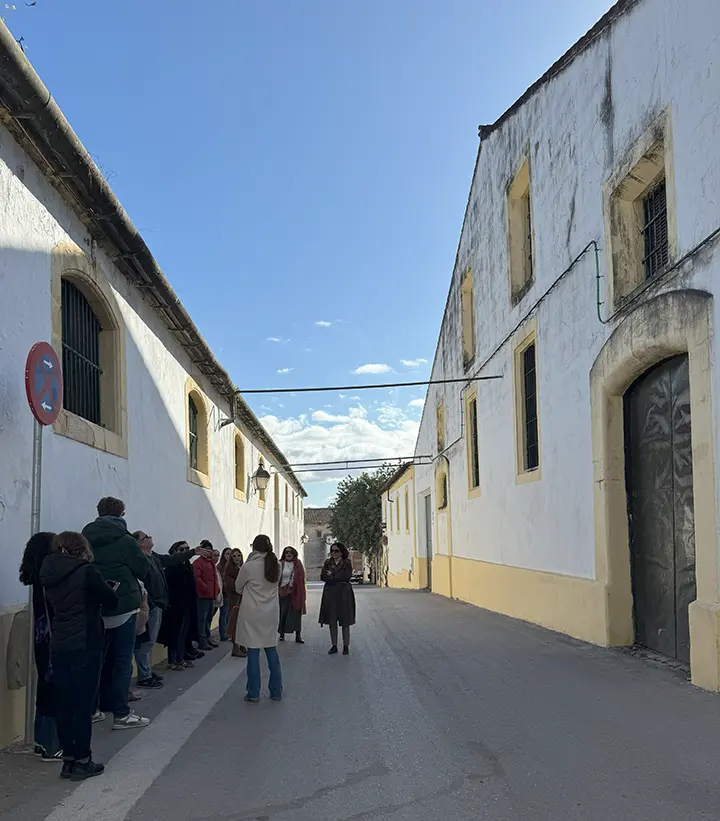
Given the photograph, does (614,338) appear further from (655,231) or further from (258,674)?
(258,674)

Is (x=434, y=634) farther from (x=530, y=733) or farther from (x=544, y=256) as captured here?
(x=530, y=733)

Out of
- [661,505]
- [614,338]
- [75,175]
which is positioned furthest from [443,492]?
[75,175]

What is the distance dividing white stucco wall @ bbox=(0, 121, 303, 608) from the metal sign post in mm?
299

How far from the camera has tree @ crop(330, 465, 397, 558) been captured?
2103 inches

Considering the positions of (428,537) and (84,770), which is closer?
(84,770)

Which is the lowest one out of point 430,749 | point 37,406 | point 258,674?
point 430,749

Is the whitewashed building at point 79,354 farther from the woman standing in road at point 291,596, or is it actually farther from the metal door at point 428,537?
the metal door at point 428,537

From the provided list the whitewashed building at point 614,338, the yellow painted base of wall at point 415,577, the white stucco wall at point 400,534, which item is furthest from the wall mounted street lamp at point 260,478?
the white stucco wall at point 400,534

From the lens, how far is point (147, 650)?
8102mm

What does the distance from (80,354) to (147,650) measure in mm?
2911

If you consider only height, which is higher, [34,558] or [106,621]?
[34,558]

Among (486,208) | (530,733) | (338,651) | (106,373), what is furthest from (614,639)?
(486,208)

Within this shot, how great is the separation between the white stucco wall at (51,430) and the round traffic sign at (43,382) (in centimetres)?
48

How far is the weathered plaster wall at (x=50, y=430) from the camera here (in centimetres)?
601
